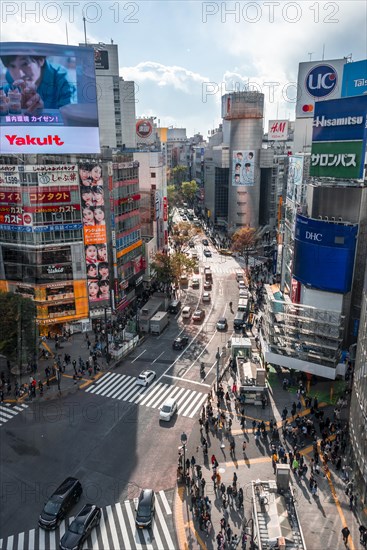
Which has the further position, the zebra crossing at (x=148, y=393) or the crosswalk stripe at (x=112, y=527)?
the zebra crossing at (x=148, y=393)

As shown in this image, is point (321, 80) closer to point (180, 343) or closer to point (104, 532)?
point (180, 343)

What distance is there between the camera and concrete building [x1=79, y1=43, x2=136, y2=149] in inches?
3351

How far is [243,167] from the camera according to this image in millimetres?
93750

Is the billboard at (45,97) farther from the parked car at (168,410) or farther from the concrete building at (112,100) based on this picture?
the concrete building at (112,100)

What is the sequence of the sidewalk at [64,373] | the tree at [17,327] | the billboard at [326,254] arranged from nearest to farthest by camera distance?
1. the sidewalk at [64,373]
2. the billboard at [326,254]
3. the tree at [17,327]

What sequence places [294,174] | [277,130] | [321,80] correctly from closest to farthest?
[321,80], [294,174], [277,130]

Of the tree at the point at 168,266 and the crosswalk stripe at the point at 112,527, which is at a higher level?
the tree at the point at 168,266

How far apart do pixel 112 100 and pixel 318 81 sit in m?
→ 48.2

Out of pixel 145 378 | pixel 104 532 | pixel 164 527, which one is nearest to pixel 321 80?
pixel 145 378

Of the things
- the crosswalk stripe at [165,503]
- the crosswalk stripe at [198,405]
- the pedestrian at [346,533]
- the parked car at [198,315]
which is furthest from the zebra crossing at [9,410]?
the pedestrian at [346,533]

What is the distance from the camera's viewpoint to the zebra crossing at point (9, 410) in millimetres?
35000

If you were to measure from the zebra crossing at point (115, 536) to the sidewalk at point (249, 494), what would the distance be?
887 millimetres

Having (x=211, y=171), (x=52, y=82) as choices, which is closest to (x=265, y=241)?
(x=211, y=171)

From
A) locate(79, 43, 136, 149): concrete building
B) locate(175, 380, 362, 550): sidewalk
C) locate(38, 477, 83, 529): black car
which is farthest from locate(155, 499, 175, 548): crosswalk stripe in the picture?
locate(79, 43, 136, 149): concrete building
